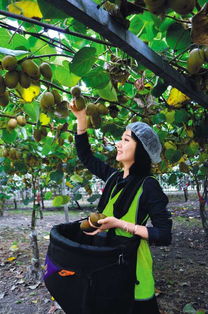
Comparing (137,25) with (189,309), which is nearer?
(137,25)

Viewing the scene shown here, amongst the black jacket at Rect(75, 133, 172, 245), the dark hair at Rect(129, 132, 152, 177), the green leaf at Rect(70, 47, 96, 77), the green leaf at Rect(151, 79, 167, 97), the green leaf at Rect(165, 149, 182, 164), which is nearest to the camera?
the green leaf at Rect(70, 47, 96, 77)

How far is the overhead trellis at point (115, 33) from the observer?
1.97 ft

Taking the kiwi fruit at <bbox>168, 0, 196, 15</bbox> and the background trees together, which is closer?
the kiwi fruit at <bbox>168, 0, 196, 15</bbox>

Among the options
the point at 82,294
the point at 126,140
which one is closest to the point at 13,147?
the point at 126,140

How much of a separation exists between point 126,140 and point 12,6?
956 millimetres

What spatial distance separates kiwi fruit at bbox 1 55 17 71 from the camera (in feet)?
3.03

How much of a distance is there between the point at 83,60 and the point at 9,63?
0.79 ft

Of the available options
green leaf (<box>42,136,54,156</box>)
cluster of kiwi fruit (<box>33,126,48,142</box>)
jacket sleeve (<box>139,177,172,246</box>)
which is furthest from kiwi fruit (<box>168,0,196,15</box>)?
green leaf (<box>42,136,54,156</box>)

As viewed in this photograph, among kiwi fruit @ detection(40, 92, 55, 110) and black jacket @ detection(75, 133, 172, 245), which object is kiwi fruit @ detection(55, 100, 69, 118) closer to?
kiwi fruit @ detection(40, 92, 55, 110)

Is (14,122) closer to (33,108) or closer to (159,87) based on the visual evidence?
(33,108)

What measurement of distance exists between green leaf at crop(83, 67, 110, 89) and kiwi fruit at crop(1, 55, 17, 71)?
0.27 meters

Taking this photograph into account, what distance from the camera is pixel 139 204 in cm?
140

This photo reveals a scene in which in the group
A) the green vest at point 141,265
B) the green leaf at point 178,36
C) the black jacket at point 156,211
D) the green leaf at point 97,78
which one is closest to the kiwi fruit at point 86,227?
the green vest at point 141,265

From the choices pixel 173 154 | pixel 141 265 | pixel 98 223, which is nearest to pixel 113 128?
pixel 173 154
